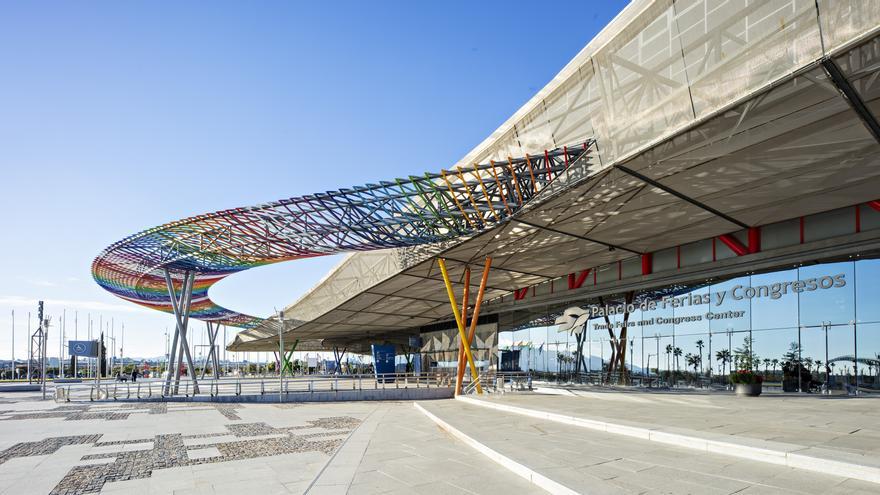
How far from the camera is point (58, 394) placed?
27.5 m

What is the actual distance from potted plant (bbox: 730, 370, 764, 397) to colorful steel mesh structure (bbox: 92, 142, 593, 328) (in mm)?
10825

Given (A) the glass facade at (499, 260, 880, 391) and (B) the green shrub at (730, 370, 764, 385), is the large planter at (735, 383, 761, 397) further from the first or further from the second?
(A) the glass facade at (499, 260, 880, 391)

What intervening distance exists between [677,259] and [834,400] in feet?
28.0

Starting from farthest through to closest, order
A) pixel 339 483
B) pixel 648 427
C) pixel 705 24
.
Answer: pixel 705 24 < pixel 648 427 < pixel 339 483

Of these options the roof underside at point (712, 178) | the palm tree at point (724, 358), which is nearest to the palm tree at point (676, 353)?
the palm tree at point (724, 358)

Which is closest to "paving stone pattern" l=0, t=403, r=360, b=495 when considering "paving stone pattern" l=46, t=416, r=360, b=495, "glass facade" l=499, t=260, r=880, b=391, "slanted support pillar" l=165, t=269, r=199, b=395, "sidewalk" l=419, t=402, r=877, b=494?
"paving stone pattern" l=46, t=416, r=360, b=495

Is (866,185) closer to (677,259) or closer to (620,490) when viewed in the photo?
(677,259)

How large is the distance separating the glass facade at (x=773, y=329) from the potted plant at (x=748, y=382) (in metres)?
0.70

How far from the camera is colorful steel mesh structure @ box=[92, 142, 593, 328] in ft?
59.2

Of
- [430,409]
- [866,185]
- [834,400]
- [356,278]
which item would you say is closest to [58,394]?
[356,278]

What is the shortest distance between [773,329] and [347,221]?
17148 millimetres

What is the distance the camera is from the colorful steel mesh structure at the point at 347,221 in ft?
59.2

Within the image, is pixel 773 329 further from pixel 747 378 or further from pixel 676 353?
pixel 676 353

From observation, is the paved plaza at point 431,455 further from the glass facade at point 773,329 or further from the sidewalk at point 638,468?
the glass facade at point 773,329
